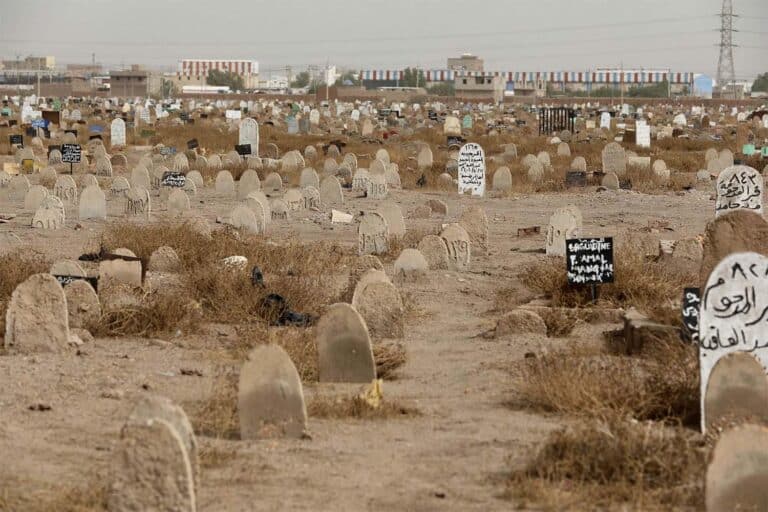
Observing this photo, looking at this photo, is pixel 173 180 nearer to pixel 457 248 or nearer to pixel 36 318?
pixel 457 248

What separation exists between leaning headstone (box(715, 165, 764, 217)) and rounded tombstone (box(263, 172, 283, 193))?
919 cm

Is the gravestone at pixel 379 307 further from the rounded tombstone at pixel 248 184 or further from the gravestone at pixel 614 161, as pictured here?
the gravestone at pixel 614 161

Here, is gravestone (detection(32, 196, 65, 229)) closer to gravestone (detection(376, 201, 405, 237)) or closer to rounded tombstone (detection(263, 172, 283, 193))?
gravestone (detection(376, 201, 405, 237))

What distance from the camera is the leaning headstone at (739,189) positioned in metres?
13.9

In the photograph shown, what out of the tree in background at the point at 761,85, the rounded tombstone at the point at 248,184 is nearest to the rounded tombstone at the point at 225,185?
the rounded tombstone at the point at 248,184

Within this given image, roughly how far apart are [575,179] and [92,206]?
872 centimetres

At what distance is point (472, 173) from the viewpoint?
69.3 ft

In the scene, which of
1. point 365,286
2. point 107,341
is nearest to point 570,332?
point 365,286

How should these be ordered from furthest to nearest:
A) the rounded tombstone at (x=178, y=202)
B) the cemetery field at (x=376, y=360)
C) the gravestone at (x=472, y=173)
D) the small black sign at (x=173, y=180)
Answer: the gravestone at (x=472, y=173) → the small black sign at (x=173, y=180) → the rounded tombstone at (x=178, y=202) → the cemetery field at (x=376, y=360)

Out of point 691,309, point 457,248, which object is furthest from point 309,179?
point 691,309

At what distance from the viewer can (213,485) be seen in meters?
6.13

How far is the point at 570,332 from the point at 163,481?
498 centimetres

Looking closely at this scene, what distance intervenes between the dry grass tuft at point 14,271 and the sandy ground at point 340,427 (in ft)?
4.90

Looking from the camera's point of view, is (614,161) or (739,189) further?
(614,161)
